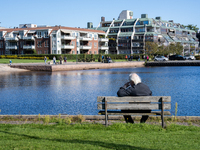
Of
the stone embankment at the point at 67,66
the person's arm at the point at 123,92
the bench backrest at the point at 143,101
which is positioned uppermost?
the person's arm at the point at 123,92

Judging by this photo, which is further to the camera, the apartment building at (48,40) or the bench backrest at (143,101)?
the apartment building at (48,40)

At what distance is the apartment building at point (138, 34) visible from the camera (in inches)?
4577

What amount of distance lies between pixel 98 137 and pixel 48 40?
90761mm

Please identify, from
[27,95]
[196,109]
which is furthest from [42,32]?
[196,109]

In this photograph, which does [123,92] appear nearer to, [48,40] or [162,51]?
[48,40]

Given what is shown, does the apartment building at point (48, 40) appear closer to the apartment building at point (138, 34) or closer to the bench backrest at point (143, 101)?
the apartment building at point (138, 34)

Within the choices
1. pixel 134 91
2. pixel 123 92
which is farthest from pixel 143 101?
pixel 123 92

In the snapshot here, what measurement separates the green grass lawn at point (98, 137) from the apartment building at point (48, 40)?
87.1m

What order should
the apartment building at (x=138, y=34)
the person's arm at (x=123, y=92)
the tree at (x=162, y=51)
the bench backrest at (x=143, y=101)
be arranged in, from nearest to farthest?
the bench backrest at (x=143, y=101)
the person's arm at (x=123, y=92)
the tree at (x=162, y=51)
the apartment building at (x=138, y=34)

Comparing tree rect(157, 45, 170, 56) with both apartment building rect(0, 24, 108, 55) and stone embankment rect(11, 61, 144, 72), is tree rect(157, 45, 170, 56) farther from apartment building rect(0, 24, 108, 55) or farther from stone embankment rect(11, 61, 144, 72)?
stone embankment rect(11, 61, 144, 72)

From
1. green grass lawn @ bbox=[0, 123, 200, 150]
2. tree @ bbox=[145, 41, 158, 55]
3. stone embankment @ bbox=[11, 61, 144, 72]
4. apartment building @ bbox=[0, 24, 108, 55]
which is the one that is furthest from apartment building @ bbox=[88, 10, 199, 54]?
green grass lawn @ bbox=[0, 123, 200, 150]

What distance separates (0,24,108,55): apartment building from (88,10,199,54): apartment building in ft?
47.8

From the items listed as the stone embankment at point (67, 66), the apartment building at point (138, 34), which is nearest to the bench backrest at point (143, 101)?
the stone embankment at point (67, 66)

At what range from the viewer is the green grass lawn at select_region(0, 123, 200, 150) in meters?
6.12
